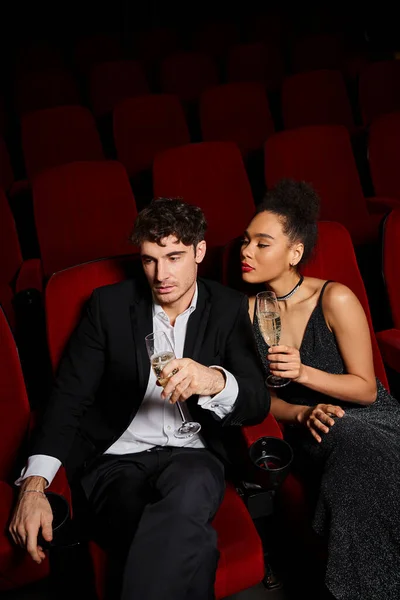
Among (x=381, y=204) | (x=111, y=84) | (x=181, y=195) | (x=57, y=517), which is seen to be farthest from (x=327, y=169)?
(x=57, y=517)

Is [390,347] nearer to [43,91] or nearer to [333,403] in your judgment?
[333,403]

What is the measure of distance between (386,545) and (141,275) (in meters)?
0.76

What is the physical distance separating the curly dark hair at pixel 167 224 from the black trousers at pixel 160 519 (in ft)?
1.47

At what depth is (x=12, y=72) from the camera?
3625 mm

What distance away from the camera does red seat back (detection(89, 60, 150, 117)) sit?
3.26 metres

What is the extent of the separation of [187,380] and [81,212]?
3.68ft

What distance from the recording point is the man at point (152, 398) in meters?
1.05

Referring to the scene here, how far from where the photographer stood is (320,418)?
1.22 metres

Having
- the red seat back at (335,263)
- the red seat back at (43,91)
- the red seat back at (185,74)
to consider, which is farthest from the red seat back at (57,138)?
the red seat back at (335,263)

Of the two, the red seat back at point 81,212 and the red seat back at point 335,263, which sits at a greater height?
the red seat back at point 81,212

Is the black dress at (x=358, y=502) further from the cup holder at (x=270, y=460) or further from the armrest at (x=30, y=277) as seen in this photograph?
the armrest at (x=30, y=277)

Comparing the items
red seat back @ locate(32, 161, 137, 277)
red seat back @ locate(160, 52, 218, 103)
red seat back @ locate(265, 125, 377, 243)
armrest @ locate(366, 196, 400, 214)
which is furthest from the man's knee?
red seat back @ locate(160, 52, 218, 103)

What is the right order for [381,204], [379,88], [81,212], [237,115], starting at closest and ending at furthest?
1. [81,212]
2. [381,204]
3. [237,115]
4. [379,88]

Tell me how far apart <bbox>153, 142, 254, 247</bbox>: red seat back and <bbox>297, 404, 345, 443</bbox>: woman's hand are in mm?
1060
